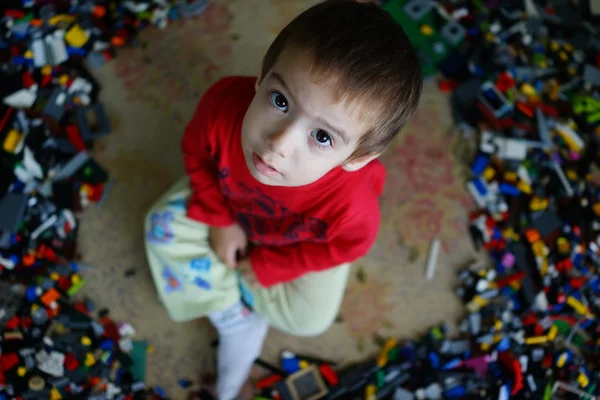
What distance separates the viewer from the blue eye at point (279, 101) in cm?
66

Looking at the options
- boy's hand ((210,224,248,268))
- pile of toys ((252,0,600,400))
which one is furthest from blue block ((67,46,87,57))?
pile of toys ((252,0,600,400))

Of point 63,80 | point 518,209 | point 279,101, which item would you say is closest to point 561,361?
point 518,209

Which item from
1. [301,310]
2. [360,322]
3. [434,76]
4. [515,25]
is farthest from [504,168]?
[301,310]

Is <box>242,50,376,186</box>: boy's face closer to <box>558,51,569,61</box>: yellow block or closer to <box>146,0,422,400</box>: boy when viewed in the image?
<box>146,0,422,400</box>: boy


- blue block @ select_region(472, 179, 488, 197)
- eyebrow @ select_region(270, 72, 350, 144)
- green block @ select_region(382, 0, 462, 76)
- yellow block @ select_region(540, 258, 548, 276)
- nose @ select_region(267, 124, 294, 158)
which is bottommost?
yellow block @ select_region(540, 258, 548, 276)

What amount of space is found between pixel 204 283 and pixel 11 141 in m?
0.58

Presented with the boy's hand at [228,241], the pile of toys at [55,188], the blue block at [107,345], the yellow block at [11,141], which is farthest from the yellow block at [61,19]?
the blue block at [107,345]

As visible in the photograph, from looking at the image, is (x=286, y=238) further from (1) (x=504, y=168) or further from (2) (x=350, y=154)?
(1) (x=504, y=168)

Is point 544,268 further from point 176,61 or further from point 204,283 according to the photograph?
point 176,61

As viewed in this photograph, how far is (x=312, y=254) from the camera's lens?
968 mm

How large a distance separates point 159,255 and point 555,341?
957mm

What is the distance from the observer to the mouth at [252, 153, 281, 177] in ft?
2.36

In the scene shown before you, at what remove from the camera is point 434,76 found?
141 centimetres

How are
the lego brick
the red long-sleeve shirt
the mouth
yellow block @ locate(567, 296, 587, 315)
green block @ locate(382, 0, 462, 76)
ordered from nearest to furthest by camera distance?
the mouth
the red long-sleeve shirt
the lego brick
yellow block @ locate(567, 296, 587, 315)
green block @ locate(382, 0, 462, 76)
